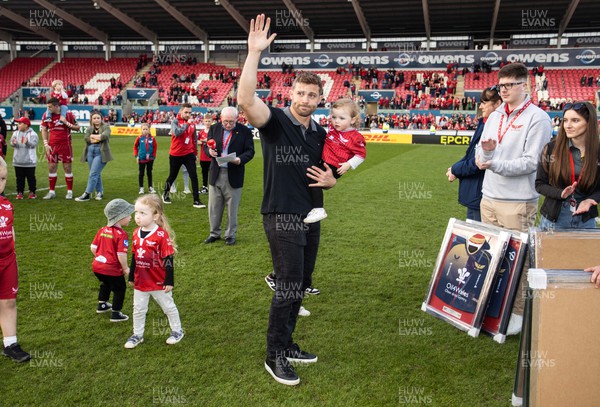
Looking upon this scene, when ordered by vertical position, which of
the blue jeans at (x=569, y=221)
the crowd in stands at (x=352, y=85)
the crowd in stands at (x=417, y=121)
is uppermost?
the crowd in stands at (x=352, y=85)

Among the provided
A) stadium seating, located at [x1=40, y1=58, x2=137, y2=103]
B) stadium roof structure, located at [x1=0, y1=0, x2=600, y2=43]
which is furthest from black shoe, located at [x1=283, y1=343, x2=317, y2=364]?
stadium seating, located at [x1=40, y1=58, x2=137, y2=103]

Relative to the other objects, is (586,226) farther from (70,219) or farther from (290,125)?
(70,219)

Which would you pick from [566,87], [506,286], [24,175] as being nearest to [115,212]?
[506,286]

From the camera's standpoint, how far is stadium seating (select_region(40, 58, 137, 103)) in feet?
147

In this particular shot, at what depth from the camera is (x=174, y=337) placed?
170 inches

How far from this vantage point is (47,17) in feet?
136

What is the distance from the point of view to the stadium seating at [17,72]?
152 feet

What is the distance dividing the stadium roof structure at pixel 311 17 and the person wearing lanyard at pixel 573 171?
3372 cm

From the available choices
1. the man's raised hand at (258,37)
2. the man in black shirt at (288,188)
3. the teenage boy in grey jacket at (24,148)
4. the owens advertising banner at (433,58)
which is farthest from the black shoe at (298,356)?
the owens advertising banner at (433,58)

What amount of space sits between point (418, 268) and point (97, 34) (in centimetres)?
4787

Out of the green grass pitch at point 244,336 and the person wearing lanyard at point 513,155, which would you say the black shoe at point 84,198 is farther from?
the person wearing lanyard at point 513,155

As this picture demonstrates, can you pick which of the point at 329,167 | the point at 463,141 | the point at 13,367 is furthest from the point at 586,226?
the point at 463,141

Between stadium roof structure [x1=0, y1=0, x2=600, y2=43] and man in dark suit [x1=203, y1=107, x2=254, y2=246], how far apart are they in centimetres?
3111

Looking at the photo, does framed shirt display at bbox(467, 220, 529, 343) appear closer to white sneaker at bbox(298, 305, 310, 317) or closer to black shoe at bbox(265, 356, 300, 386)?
white sneaker at bbox(298, 305, 310, 317)
